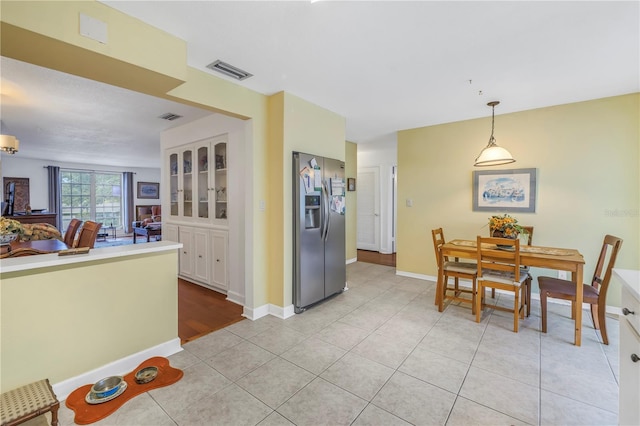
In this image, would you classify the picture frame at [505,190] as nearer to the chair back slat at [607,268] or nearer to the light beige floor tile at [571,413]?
the chair back slat at [607,268]

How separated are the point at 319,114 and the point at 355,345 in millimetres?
2637

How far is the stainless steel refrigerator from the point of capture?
3150 millimetres

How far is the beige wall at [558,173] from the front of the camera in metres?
3.10

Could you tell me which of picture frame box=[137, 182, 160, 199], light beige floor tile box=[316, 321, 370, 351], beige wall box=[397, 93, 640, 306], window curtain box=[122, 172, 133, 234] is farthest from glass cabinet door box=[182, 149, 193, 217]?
picture frame box=[137, 182, 160, 199]

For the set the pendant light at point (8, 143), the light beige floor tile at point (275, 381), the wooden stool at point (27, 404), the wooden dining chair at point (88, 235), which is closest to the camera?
the wooden stool at point (27, 404)

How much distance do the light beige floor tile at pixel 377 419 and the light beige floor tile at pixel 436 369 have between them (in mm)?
465

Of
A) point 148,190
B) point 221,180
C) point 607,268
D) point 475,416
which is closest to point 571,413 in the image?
point 475,416

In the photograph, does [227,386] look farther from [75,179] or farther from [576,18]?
[75,179]

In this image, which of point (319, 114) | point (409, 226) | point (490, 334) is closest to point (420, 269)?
point (409, 226)

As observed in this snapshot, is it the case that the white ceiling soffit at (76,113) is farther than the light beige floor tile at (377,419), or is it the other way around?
the white ceiling soffit at (76,113)

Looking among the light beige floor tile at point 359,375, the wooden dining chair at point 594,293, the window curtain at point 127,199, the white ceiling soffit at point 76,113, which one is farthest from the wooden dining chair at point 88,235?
the window curtain at point 127,199

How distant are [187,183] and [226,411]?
3529mm

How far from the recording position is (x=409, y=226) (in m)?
4.59

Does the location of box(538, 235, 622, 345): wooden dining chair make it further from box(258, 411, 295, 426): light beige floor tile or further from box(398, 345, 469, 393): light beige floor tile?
box(258, 411, 295, 426): light beige floor tile
